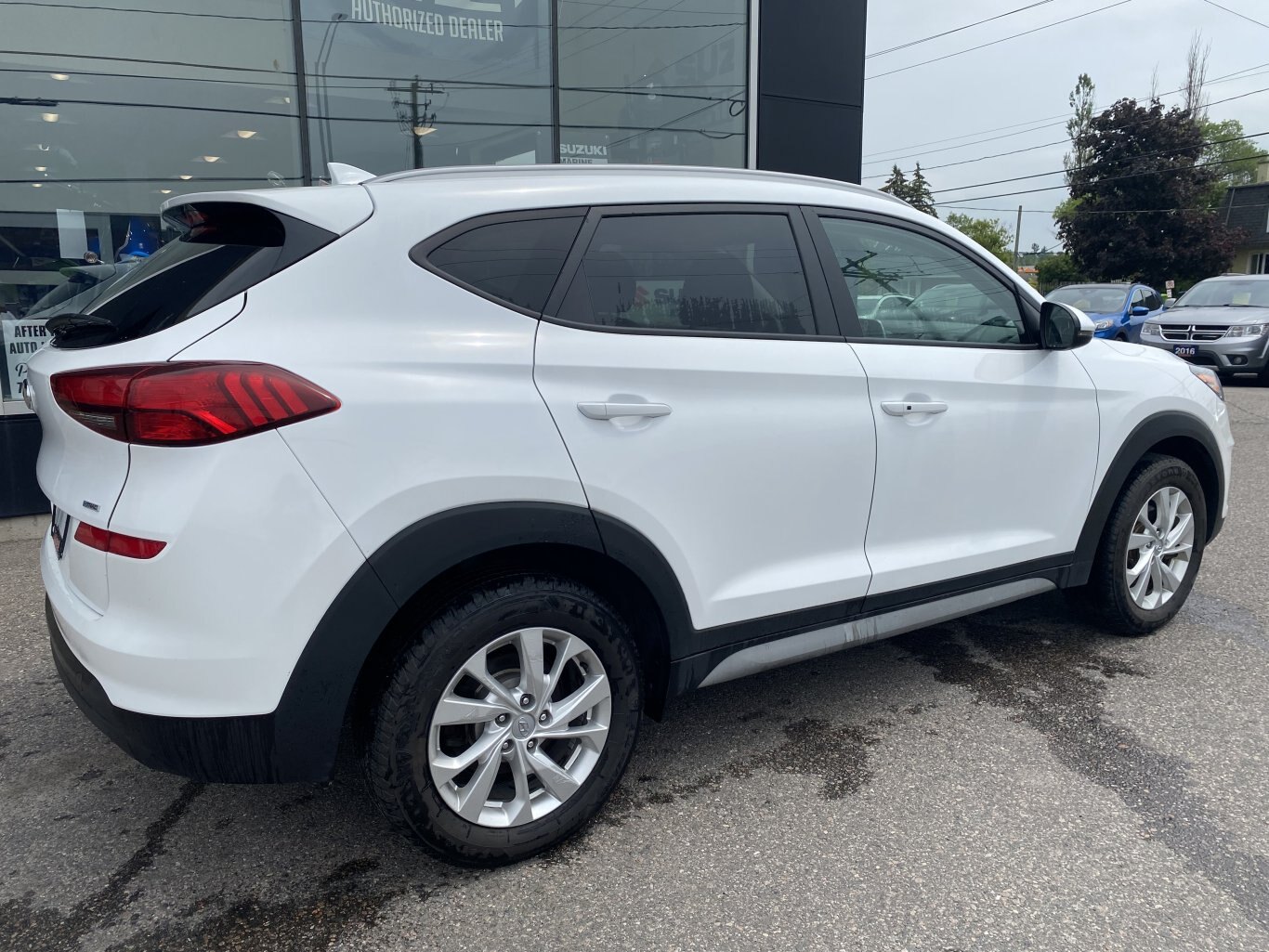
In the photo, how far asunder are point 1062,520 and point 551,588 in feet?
7.18

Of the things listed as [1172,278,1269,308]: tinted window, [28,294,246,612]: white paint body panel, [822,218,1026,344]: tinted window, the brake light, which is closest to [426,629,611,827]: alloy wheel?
the brake light

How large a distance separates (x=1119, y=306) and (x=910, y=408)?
1502cm

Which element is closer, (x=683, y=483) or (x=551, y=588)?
(x=551, y=588)

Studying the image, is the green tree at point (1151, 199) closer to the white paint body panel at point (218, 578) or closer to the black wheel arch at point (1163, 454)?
the black wheel arch at point (1163, 454)

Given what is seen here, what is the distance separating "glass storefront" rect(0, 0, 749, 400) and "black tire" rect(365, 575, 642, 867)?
210 inches

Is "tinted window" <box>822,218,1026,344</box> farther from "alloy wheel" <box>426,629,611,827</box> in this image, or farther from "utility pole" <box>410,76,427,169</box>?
"utility pole" <box>410,76,427,169</box>

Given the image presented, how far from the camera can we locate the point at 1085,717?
328 cm

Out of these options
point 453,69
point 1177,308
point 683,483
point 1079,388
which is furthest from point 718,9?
point 1177,308

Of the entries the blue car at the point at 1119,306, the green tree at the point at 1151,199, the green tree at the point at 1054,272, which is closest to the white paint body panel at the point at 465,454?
the blue car at the point at 1119,306

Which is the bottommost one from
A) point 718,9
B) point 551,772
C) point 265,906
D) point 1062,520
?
point 265,906

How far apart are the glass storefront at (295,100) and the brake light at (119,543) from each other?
16.2ft

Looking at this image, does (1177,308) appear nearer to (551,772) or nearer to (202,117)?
(202,117)

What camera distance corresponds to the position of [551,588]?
2338 millimetres

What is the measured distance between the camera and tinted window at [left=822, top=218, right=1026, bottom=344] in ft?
9.99
